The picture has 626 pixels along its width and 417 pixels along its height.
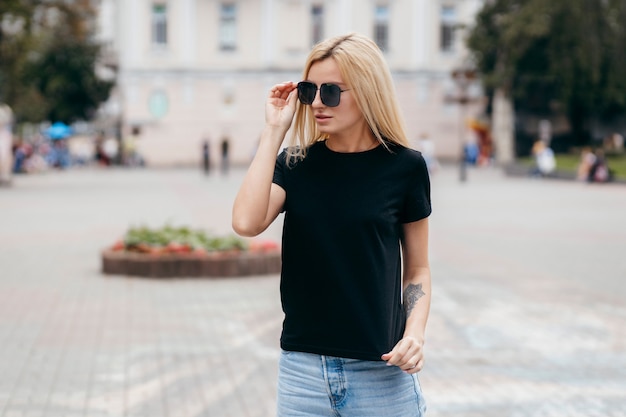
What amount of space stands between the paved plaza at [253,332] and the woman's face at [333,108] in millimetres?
3355

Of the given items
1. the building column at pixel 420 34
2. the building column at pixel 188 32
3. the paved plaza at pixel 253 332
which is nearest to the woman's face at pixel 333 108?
the paved plaza at pixel 253 332

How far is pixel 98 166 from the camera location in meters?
59.3

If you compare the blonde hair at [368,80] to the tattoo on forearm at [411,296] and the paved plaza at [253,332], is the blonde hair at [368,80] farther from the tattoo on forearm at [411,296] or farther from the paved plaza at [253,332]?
the paved plaza at [253,332]

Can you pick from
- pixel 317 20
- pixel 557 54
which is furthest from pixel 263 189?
pixel 317 20

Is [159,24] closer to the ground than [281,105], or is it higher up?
higher up

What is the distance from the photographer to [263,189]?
3.07m

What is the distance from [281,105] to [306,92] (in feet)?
0.48

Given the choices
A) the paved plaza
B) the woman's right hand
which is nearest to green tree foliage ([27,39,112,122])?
the paved plaza

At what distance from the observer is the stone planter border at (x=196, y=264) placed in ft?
39.2

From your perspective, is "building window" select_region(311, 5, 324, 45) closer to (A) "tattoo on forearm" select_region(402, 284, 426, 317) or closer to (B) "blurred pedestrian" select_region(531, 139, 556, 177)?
(B) "blurred pedestrian" select_region(531, 139, 556, 177)

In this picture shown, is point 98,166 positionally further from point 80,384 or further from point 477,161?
point 80,384

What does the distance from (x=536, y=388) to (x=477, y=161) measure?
5375 cm

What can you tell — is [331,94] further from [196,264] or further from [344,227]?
[196,264]

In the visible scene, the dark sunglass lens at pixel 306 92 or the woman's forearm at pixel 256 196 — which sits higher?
the dark sunglass lens at pixel 306 92
